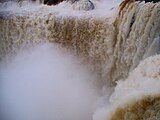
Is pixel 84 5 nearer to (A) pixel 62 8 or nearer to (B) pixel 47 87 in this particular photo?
(A) pixel 62 8

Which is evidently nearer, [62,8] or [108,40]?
[108,40]

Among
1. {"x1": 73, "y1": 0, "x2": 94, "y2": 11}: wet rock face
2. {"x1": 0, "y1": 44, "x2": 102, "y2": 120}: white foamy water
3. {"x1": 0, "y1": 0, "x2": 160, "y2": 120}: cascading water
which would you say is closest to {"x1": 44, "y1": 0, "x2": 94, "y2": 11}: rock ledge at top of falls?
{"x1": 73, "y1": 0, "x2": 94, "y2": 11}: wet rock face

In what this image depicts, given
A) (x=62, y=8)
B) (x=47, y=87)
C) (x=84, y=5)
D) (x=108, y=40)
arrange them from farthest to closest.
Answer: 1. (x=62, y=8)
2. (x=84, y=5)
3. (x=47, y=87)
4. (x=108, y=40)

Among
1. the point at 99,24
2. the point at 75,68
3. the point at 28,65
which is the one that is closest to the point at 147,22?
the point at 99,24

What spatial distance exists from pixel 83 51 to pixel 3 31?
1757 mm

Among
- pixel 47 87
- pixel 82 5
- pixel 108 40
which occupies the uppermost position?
pixel 82 5

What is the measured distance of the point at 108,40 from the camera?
6.75 metres

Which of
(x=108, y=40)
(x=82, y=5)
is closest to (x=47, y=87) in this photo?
(x=108, y=40)

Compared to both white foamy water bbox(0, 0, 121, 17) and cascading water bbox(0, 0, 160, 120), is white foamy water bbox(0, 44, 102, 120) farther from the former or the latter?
white foamy water bbox(0, 0, 121, 17)

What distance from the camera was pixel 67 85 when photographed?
23.8ft

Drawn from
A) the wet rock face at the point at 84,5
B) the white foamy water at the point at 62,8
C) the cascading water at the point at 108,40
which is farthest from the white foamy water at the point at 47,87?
the wet rock face at the point at 84,5

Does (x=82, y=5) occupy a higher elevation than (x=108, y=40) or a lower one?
higher

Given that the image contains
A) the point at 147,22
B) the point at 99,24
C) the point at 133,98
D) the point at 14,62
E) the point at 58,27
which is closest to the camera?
the point at 133,98

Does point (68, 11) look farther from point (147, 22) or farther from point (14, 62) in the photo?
point (147, 22)
